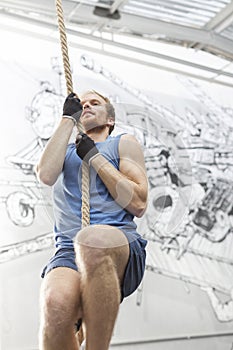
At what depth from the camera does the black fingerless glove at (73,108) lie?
148 centimetres

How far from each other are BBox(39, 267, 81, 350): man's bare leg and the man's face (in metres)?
0.49

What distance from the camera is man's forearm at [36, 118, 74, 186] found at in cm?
145

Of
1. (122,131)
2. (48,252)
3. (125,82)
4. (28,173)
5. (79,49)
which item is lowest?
(48,252)

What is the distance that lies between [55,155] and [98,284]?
401 millimetres

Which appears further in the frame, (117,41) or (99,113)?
(117,41)

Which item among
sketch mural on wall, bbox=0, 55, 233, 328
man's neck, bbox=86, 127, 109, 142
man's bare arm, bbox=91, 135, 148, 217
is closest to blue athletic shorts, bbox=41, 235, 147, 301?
man's bare arm, bbox=91, 135, 148, 217

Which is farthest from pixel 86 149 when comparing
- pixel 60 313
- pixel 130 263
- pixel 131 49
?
pixel 131 49

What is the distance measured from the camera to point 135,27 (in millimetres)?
3404

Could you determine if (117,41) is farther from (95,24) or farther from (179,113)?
(179,113)

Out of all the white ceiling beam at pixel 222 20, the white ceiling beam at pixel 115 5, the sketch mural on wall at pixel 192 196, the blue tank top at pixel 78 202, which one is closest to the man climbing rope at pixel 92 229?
the blue tank top at pixel 78 202

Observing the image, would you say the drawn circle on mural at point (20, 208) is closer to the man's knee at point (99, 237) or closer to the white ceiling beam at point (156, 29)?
the white ceiling beam at point (156, 29)

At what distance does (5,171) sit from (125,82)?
1.00 meters

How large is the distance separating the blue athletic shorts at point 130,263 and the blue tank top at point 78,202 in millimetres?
28

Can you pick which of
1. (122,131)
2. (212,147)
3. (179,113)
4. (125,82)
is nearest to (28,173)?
(125,82)
